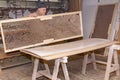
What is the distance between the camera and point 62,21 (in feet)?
8.69

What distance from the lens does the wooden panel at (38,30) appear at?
2217mm

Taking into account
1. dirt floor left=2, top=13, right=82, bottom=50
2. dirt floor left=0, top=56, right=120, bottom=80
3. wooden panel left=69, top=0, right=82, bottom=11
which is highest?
wooden panel left=69, top=0, right=82, bottom=11

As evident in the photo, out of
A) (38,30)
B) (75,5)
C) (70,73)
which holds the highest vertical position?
(75,5)

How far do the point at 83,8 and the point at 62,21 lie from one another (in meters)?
1.58

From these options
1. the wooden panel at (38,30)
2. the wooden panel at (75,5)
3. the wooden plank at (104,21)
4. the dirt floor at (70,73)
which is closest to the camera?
the wooden panel at (38,30)

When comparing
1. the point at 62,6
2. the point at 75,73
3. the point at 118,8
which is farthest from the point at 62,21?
the point at 62,6

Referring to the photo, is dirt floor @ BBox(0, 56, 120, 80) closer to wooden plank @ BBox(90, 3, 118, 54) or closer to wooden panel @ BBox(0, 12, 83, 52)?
wooden plank @ BBox(90, 3, 118, 54)

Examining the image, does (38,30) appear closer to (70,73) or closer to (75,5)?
(70,73)

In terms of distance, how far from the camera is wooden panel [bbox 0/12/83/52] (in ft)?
7.27

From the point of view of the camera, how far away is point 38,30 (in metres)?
2.43

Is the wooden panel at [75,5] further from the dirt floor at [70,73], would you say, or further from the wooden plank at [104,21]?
the dirt floor at [70,73]

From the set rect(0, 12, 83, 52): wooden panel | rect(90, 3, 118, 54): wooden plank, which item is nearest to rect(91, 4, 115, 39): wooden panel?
rect(90, 3, 118, 54): wooden plank

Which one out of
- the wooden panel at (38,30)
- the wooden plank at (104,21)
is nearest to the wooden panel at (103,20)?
the wooden plank at (104,21)

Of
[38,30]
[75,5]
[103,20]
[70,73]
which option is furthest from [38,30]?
[75,5]
